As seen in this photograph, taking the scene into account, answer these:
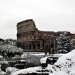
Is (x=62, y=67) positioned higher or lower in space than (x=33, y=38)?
lower

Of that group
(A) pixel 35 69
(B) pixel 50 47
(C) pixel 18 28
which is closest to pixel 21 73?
(A) pixel 35 69

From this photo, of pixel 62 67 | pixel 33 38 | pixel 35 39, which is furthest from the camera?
pixel 33 38

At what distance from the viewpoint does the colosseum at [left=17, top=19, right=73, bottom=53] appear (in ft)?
177

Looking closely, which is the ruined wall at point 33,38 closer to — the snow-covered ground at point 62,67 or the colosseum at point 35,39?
the colosseum at point 35,39

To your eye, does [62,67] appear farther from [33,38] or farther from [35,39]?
[33,38]

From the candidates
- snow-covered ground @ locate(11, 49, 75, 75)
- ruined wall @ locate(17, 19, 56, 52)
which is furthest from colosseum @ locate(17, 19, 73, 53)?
snow-covered ground @ locate(11, 49, 75, 75)

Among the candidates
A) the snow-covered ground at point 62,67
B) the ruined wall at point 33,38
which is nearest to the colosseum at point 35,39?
the ruined wall at point 33,38

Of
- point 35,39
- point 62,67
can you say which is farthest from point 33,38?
point 62,67

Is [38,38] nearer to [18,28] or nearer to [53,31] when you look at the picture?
[53,31]

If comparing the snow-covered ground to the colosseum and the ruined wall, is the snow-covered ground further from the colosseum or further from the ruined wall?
the ruined wall

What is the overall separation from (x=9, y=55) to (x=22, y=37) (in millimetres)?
26609

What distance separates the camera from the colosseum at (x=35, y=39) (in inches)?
2122

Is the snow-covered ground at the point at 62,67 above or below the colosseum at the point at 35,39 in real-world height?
below

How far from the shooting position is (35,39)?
56.4m
